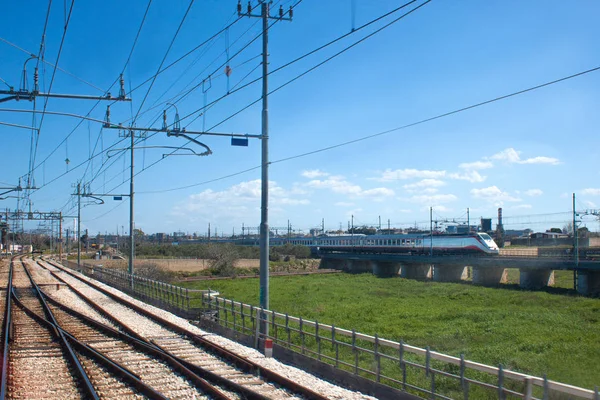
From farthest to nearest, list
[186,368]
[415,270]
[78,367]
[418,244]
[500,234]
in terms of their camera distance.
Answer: [500,234], [415,270], [418,244], [78,367], [186,368]

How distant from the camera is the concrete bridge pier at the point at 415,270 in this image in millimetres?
68375

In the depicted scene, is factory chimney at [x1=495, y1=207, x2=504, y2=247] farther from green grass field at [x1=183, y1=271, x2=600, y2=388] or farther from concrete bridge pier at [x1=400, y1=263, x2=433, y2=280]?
green grass field at [x1=183, y1=271, x2=600, y2=388]

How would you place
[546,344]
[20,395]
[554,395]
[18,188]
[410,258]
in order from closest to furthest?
[554,395]
[20,395]
[546,344]
[18,188]
[410,258]

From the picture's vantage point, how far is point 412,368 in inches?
610

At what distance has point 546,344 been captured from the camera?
1973 cm

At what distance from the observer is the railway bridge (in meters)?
43.8

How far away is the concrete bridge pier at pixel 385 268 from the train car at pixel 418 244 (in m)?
1.64

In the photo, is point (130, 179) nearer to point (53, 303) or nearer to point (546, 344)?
point (53, 303)

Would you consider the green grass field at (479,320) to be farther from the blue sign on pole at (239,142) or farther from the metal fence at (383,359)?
the blue sign on pole at (239,142)

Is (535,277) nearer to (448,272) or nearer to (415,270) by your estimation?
(448,272)

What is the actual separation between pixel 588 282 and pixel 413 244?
1024 inches

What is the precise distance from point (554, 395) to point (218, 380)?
6.25 metres

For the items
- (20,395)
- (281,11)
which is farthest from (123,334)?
(281,11)

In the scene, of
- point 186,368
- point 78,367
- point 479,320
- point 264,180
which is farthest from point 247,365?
point 479,320
